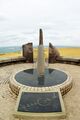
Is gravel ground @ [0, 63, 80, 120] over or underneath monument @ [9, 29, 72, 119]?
underneath

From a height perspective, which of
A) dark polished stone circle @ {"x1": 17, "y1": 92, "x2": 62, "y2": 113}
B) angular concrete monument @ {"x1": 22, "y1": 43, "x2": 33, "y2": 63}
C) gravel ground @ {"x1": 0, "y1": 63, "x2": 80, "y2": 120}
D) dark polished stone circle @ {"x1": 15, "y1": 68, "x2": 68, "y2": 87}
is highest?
angular concrete monument @ {"x1": 22, "y1": 43, "x2": 33, "y2": 63}

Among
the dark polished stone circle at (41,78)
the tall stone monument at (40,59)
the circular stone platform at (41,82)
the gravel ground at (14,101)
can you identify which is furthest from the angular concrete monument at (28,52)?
the gravel ground at (14,101)

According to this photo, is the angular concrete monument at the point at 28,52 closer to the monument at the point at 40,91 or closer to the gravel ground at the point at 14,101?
the monument at the point at 40,91

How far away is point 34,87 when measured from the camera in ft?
20.4

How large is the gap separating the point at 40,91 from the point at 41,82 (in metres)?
0.97

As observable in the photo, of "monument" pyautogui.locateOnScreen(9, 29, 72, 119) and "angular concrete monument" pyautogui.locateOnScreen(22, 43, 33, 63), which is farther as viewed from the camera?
"angular concrete monument" pyautogui.locateOnScreen(22, 43, 33, 63)

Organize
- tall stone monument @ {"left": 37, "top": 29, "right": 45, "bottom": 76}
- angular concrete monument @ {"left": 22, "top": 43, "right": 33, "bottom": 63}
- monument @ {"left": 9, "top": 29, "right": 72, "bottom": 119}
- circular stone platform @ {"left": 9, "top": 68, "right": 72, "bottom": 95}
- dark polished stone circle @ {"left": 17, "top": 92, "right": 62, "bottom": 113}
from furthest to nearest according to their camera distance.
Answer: angular concrete monument @ {"left": 22, "top": 43, "right": 33, "bottom": 63}, tall stone monument @ {"left": 37, "top": 29, "right": 45, "bottom": 76}, circular stone platform @ {"left": 9, "top": 68, "right": 72, "bottom": 95}, dark polished stone circle @ {"left": 17, "top": 92, "right": 62, "bottom": 113}, monument @ {"left": 9, "top": 29, "right": 72, "bottom": 119}

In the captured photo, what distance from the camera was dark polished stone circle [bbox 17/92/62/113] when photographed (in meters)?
4.98

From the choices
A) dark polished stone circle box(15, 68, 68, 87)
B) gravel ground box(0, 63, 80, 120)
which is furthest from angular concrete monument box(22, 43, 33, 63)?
gravel ground box(0, 63, 80, 120)

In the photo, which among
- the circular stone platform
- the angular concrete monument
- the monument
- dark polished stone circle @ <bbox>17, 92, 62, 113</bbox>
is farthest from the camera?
the angular concrete monument

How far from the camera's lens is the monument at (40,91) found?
192 inches

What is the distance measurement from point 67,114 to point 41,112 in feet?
3.00

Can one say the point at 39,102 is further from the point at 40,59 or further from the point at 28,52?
the point at 28,52

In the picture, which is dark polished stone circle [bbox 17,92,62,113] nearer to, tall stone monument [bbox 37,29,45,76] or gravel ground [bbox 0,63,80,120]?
gravel ground [bbox 0,63,80,120]
